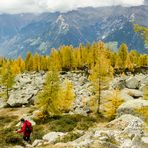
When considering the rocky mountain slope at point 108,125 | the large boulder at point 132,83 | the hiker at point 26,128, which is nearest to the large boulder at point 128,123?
the rocky mountain slope at point 108,125

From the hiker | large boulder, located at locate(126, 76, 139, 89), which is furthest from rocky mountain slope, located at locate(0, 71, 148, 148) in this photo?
the hiker

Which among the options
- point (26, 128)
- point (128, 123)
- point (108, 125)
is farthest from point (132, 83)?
point (26, 128)

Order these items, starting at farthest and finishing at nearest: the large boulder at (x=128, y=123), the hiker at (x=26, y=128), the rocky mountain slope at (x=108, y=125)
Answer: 1. the hiker at (x=26, y=128)
2. the large boulder at (x=128, y=123)
3. the rocky mountain slope at (x=108, y=125)

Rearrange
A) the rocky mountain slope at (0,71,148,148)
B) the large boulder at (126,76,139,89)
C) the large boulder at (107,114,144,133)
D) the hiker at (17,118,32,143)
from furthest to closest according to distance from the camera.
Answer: the large boulder at (126,76,139,89) < the hiker at (17,118,32,143) < the large boulder at (107,114,144,133) < the rocky mountain slope at (0,71,148,148)

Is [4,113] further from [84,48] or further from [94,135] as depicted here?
[84,48]

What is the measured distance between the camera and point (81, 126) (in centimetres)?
4694

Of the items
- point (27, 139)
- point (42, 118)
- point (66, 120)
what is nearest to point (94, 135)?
point (27, 139)

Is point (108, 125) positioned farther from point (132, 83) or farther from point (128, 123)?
point (132, 83)

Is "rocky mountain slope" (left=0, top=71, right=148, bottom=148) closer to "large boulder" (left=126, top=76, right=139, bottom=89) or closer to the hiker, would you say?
"large boulder" (left=126, top=76, right=139, bottom=89)

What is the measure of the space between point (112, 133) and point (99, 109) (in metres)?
33.2

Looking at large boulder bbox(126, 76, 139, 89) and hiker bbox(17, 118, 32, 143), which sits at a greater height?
hiker bbox(17, 118, 32, 143)

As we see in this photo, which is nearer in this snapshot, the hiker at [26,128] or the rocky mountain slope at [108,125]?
the rocky mountain slope at [108,125]

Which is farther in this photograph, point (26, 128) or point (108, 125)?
point (108, 125)

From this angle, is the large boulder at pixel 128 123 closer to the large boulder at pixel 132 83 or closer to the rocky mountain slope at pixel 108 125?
the rocky mountain slope at pixel 108 125
